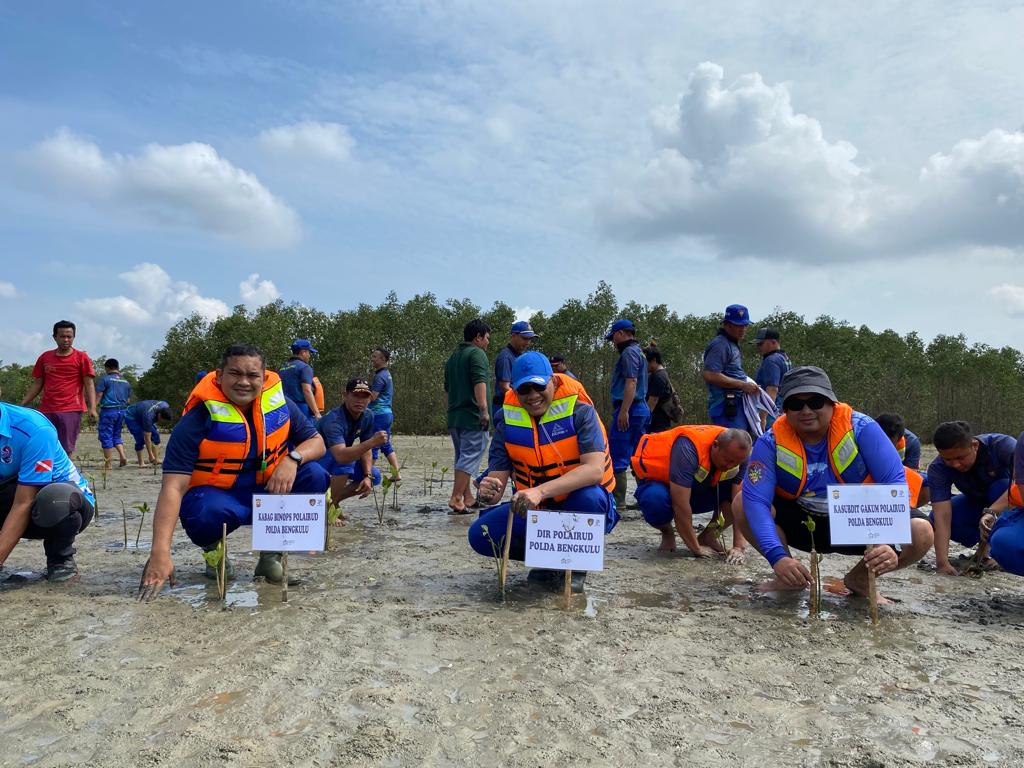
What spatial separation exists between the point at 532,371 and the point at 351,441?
9.60 feet

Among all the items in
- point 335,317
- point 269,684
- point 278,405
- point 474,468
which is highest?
point 335,317

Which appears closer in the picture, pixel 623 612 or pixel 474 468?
pixel 623 612

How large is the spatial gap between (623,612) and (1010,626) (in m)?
1.92

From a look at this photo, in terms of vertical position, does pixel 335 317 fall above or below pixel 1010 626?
above

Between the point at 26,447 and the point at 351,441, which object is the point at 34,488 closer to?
the point at 26,447

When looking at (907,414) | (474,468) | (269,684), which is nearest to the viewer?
(269,684)

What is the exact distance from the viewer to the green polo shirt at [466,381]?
7.37 metres

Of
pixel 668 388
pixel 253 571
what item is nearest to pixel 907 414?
pixel 668 388

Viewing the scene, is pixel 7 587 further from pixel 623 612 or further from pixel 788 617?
pixel 788 617

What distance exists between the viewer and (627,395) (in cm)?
714

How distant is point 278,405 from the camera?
4.37 m

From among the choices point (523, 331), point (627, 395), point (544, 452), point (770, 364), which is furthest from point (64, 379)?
point (770, 364)

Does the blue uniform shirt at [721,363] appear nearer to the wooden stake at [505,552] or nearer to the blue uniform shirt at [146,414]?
the wooden stake at [505,552]

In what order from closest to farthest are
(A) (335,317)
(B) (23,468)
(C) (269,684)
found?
(C) (269,684)
(B) (23,468)
(A) (335,317)
